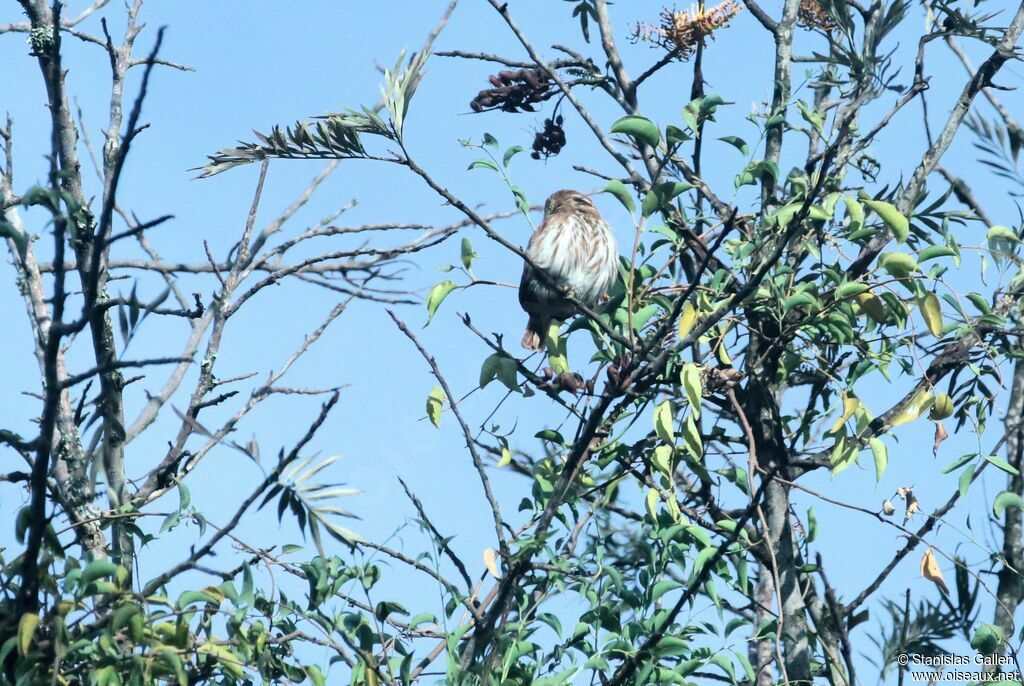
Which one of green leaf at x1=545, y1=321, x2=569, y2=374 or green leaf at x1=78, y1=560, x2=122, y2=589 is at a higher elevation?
green leaf at x1=545, y1=321, x2=569, y2=374

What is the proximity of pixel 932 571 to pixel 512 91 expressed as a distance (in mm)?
2267

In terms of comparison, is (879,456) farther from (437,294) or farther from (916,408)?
(437,294)

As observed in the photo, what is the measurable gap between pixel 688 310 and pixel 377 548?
3.76 feet

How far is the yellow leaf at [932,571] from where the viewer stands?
4.04 m

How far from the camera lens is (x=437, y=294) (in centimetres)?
410

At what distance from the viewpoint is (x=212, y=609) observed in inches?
120

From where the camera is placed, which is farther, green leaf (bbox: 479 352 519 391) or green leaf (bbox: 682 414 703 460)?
green leaf (bbox: 479 352 519 391)

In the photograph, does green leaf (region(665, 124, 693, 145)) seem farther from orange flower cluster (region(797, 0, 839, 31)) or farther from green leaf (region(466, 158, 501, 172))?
orange flower cluster (region(797, 0, 839, 31))

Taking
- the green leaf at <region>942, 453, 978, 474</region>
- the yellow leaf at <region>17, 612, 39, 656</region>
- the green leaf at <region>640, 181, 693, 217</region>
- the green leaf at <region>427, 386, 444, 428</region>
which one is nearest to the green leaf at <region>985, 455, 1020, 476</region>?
the green leaf at <region>942, 453, 978, 474</region>

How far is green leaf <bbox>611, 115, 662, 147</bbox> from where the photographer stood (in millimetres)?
3355

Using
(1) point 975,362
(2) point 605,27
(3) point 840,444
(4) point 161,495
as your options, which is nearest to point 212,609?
(4) point 161,495

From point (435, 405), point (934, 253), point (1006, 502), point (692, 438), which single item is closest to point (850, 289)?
point (934, 253)

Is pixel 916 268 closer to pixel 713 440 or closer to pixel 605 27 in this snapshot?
pixel 713 440

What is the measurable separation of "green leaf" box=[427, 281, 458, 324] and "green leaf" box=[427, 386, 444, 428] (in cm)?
26
